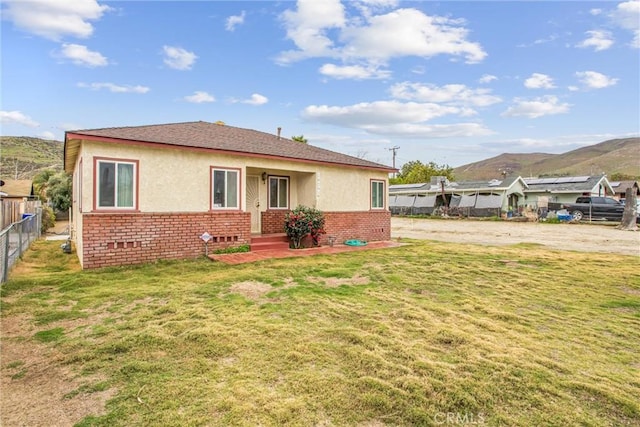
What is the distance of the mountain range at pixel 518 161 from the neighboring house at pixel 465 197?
4449 millimetres

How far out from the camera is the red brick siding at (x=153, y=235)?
758 centimetres

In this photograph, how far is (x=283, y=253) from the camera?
32.6 feet

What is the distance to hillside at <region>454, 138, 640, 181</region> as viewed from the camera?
87.5 m

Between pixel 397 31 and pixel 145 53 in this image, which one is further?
pixel 145 53

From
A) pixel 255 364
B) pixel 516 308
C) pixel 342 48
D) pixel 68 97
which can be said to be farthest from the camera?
pixel 68 97

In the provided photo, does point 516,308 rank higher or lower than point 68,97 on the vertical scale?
lower

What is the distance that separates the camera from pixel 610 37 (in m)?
15.9

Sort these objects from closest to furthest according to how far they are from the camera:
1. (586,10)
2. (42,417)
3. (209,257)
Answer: (42,417), (209,257), (586,10)

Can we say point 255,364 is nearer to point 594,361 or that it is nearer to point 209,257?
point 594,361

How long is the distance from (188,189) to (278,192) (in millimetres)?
3818

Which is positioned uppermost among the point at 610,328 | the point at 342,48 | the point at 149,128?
the point at 342,48

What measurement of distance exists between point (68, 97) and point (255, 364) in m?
25.1

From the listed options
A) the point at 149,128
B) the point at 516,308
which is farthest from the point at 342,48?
the point at 516,308

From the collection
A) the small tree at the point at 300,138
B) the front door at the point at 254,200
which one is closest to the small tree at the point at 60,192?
the small tree at the point at 300,138
